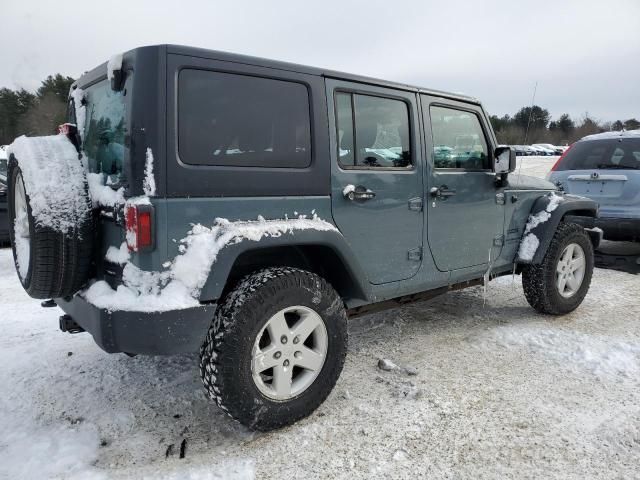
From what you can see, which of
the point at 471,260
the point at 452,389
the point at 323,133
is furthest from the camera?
the point at 471,260

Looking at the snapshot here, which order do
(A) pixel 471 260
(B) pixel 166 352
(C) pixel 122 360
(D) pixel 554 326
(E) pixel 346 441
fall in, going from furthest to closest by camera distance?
(D) pixel 554 326 → (A) pixel 471 260 → (C) pixel 122 360 → (E) pixel 346 441 → (B) pixel 166 352

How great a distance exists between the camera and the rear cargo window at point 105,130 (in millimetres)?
2385

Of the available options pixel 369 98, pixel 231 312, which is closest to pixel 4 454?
pixel 231 312

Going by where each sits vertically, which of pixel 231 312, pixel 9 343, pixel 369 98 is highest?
pixel 369 98

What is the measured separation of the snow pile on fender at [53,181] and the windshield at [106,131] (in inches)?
5.0

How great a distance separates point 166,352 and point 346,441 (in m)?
1.01

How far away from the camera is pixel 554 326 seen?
4215 mm

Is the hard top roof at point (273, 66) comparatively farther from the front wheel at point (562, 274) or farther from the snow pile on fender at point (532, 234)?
the front wheel at point (562, 274)

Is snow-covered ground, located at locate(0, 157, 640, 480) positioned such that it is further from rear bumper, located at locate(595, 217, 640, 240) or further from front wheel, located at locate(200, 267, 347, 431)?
rear bumper, located at locate(595, 217, 640, 240)

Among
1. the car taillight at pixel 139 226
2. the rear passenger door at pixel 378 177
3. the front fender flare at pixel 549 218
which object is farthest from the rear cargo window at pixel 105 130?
the front fender flare at pixel 549 218

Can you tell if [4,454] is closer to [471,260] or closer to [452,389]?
[452,389]

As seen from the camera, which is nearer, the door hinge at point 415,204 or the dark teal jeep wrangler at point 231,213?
the dark teal jeep wrangler at point 231,213

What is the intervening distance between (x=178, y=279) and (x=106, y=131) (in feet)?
2.96

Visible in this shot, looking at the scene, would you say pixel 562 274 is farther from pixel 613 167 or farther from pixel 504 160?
pixel 613 167
